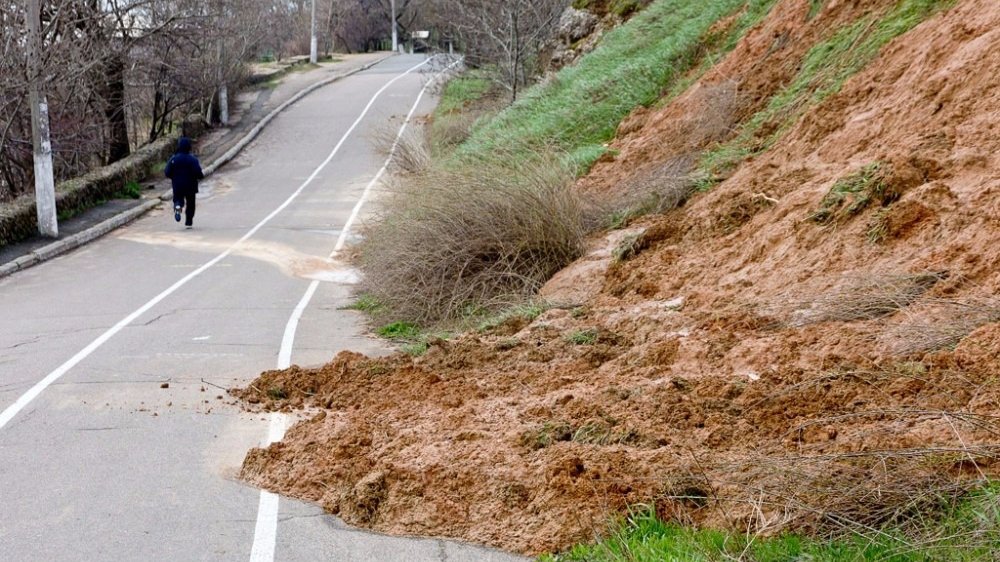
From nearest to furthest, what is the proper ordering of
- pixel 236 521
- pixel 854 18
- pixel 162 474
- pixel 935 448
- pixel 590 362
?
pixel 935 448
pixel 236 521
pixel 162 474
pixel 590 362
pixel 854 18

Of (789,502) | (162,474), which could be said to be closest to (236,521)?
(162,474)

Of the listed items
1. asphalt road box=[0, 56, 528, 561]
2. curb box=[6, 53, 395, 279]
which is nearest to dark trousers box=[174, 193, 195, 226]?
asphalt road box=[0, 56, 528, 561]

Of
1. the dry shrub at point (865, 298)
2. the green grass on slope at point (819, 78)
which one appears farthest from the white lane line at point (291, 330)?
the green grass on slope at point (819, 78)

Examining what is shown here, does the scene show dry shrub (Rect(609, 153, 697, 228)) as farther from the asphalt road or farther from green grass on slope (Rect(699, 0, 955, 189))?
the asphalt road

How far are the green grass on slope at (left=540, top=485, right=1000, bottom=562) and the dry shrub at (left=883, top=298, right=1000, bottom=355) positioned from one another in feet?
6.48

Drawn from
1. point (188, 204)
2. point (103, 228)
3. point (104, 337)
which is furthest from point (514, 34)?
point (104, 337)

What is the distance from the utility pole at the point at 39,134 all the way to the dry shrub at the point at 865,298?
1767 cm

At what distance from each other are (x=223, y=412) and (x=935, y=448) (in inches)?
234

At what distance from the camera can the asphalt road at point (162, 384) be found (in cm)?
639

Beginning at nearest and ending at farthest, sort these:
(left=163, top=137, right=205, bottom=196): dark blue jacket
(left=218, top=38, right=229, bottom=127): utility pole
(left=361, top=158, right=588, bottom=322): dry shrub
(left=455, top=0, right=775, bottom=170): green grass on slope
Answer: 1. (left=361, top=158, right=588, bottom=322): dry shrub
2. (left=455, top=0, right=775, bottom=170): green grass on slope
3. (left=163, top=137, right=205, bottom=196): dark blue jacket
4. (left=218, top=38, right=229, bottom=127): utility pole

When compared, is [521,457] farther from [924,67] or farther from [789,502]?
[924,67]

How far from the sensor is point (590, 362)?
902 centimetres

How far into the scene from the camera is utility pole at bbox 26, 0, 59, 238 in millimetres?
21719

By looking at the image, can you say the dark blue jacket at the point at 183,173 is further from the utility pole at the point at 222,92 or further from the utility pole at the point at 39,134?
the utility pole at the point at 222,92
